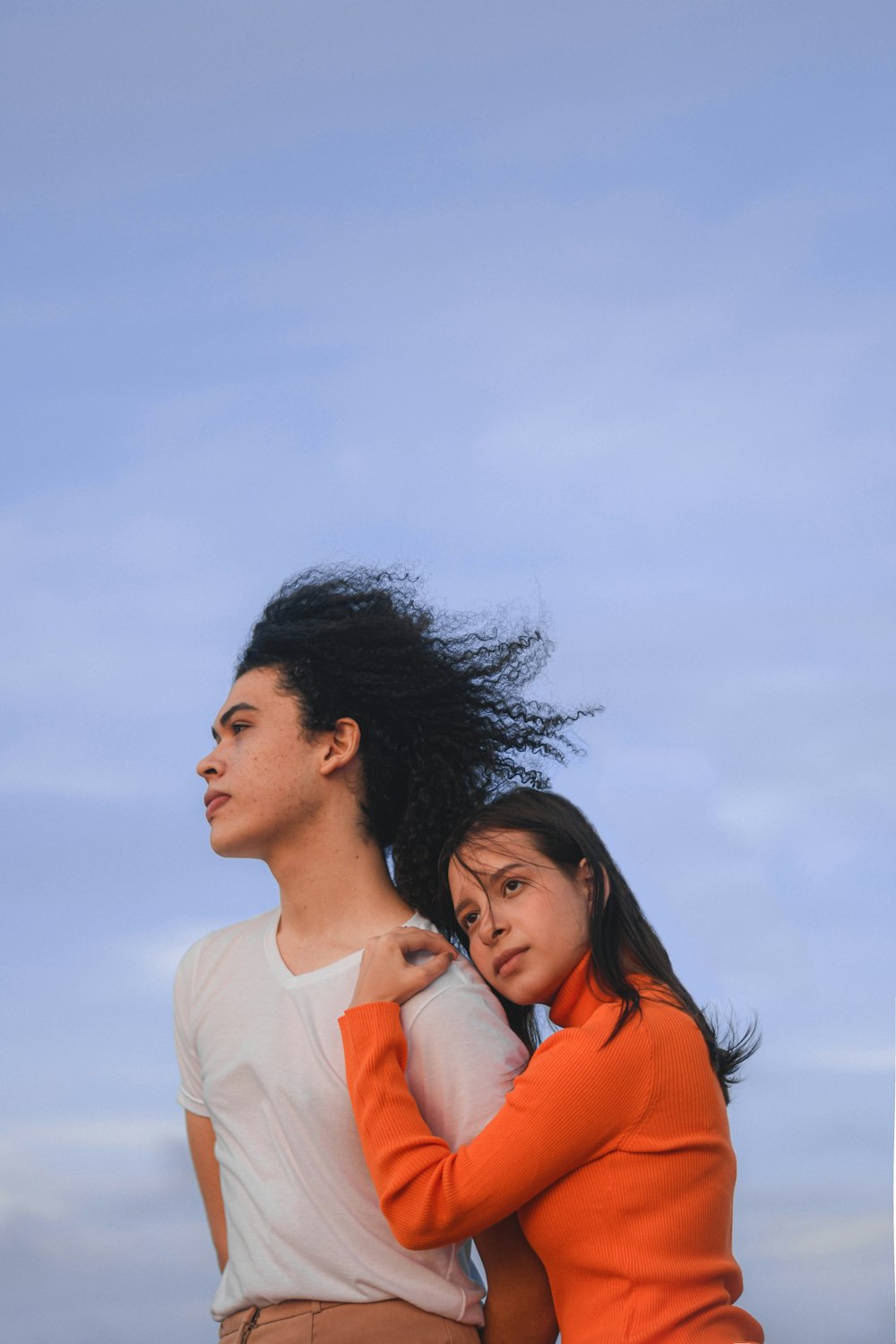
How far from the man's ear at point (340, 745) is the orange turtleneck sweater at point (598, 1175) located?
968 millimetres

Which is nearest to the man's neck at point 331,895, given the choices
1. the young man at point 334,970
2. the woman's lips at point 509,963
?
the young man at point 334,970

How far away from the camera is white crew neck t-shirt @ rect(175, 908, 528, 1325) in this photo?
3902 millimetres

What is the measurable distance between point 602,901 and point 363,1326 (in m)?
1.31

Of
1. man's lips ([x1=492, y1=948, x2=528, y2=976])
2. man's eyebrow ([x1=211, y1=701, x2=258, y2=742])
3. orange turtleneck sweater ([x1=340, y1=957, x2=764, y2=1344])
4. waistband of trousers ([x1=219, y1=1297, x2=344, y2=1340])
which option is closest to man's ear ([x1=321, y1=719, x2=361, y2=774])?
man's eyebrow ([x1=211, y1=701, x2=258, y2=742])

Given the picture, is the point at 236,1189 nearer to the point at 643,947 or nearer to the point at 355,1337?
the point at 355,1337

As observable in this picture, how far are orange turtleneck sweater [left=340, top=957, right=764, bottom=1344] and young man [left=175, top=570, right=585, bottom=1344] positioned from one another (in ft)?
0.90

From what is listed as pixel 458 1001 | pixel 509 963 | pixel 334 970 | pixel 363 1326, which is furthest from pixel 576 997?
pixel 363 1326

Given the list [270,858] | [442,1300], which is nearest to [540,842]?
[270,858]

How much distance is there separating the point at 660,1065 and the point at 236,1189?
4.47ft

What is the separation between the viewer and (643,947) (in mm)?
4102

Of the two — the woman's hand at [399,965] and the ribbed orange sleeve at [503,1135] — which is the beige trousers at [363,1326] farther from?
the woman's hand at [399,965]

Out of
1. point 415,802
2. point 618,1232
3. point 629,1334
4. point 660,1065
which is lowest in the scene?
point 629,1334

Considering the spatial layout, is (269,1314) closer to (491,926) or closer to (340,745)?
(491,926)

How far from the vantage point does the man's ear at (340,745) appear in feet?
14.7
